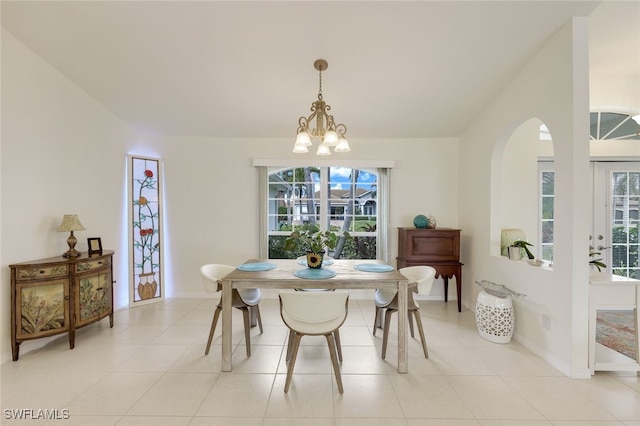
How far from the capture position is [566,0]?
87.5 inches

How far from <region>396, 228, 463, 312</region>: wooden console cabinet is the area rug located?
139 centimetres

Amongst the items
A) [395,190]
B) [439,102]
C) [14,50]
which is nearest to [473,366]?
[395,190]

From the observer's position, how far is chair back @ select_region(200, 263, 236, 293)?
2.71 metres

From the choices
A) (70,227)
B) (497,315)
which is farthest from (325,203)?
(70,227)

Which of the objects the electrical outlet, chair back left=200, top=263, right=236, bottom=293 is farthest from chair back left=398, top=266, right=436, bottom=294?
chair back left=200, top=263, right=236, bottom=293

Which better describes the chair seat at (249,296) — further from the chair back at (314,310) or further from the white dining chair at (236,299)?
the chair back at (314,310)

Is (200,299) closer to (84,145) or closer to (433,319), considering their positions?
(84,145)

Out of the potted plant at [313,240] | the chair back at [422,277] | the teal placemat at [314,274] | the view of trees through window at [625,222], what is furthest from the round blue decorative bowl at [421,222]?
the view of trees through window at [625,222]

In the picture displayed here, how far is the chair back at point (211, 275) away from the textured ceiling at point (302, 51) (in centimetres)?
201

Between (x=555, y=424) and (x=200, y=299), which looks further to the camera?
(x=200, y=299)

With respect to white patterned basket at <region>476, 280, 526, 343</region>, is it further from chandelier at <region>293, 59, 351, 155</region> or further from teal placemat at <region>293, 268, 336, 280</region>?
chandelier at <region>293, 59, 351, 155</region>

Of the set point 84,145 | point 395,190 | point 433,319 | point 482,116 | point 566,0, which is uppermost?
point 566,0

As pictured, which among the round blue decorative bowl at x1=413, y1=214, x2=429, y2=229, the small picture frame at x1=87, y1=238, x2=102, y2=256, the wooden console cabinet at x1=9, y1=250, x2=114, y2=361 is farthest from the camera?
the round blue decorative bowl at x1=413, y1=214, x2=429, y2=229

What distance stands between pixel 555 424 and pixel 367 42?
3.19m
